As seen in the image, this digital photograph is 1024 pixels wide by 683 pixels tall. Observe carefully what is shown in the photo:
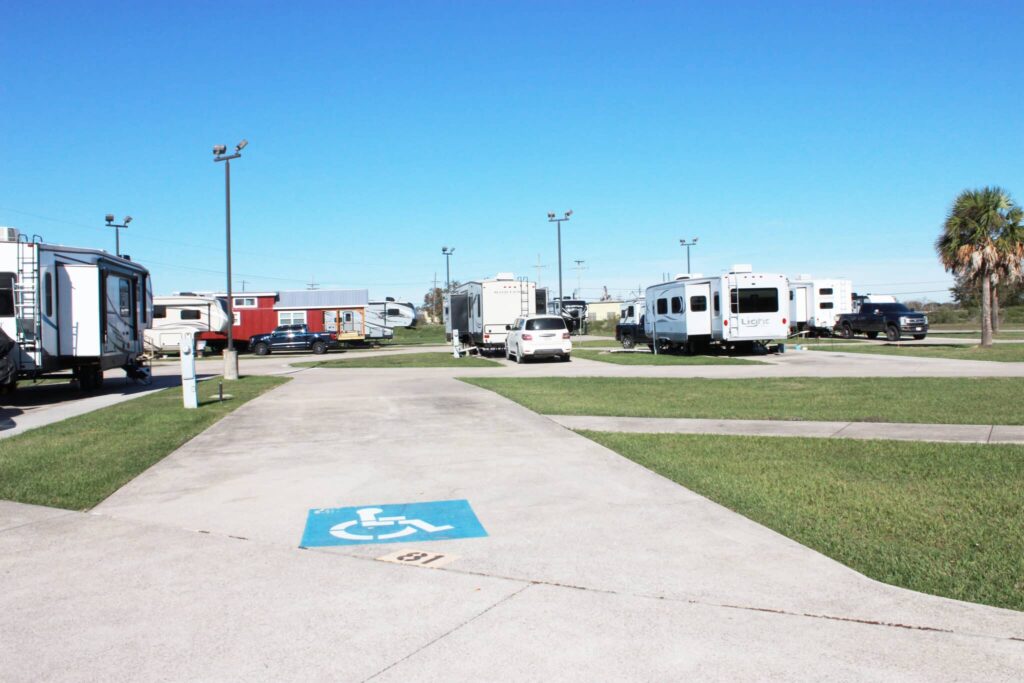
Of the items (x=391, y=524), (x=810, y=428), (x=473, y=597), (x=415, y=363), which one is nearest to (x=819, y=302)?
(x=415, y=363)

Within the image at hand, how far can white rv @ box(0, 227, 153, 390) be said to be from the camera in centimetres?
1602

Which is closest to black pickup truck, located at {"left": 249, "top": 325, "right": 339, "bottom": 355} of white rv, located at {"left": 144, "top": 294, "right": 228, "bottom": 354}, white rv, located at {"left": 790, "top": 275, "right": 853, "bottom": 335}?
white rv, located at {"left": 144, "top": 294, "right": 228, "bottom": 354}

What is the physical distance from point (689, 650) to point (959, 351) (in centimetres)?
2871

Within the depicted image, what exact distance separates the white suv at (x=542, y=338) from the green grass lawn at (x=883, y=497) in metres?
17.5

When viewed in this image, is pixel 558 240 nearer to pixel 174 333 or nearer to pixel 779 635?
pixel 174 333

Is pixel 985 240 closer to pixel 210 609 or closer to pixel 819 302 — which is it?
pixel 819 302

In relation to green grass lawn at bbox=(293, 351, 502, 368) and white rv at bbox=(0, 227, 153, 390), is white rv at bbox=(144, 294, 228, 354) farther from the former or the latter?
white rv at bbox=(0, 227, 153, 390)

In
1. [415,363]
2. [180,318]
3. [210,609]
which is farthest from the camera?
[180,318]

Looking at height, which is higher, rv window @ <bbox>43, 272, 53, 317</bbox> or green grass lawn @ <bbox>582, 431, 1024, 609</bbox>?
rv window @ <bbox>43, 272, 53, 317</bbox>

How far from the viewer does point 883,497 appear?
22.5 ft

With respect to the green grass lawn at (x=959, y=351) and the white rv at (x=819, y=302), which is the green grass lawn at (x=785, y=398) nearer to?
the green grass lawn at (x=959, y=351)

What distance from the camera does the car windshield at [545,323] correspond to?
28250 millimetres

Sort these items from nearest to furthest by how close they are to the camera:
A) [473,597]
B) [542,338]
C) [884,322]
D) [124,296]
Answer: [473,597], [124,296], [542,338], [884,322]

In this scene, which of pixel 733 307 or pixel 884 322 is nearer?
pixel 733 307
